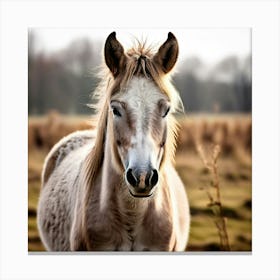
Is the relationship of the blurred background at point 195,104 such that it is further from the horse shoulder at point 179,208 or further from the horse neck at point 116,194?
the horse neck at point 116,194

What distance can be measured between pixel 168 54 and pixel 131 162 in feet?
2.11

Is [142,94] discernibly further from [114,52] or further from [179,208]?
[179,208]

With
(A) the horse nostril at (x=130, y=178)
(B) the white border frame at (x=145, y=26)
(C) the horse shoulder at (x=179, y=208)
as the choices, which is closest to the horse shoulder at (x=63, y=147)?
(B) the white border frame at (x=145, y=26)

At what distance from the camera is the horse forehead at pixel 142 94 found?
8.13ft

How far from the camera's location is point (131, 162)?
92.4 inches

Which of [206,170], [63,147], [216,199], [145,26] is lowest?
[216,199]

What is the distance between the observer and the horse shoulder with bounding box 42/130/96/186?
325cm

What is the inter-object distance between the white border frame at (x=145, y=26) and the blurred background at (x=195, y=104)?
6cm

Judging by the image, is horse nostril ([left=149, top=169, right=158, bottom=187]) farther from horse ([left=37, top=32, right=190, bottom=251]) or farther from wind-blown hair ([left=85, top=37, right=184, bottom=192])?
wind-blown hair ([left=85, top=37, right=184, bottom=192])

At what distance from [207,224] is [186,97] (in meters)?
0.78

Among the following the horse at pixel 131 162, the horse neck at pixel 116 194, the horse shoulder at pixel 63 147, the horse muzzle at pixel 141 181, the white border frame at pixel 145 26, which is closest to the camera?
the horse muzzle at pixel 141 181

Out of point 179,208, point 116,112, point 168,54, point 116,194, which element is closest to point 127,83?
point 116,112

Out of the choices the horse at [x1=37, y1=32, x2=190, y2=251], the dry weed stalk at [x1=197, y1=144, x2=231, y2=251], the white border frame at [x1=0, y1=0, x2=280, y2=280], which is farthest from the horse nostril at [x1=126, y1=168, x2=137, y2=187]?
the dry weed stalk at [x1=197, y1=144, x2=231, y2=251]

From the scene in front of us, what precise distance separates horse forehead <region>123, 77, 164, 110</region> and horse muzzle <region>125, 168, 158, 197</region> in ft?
1.07
